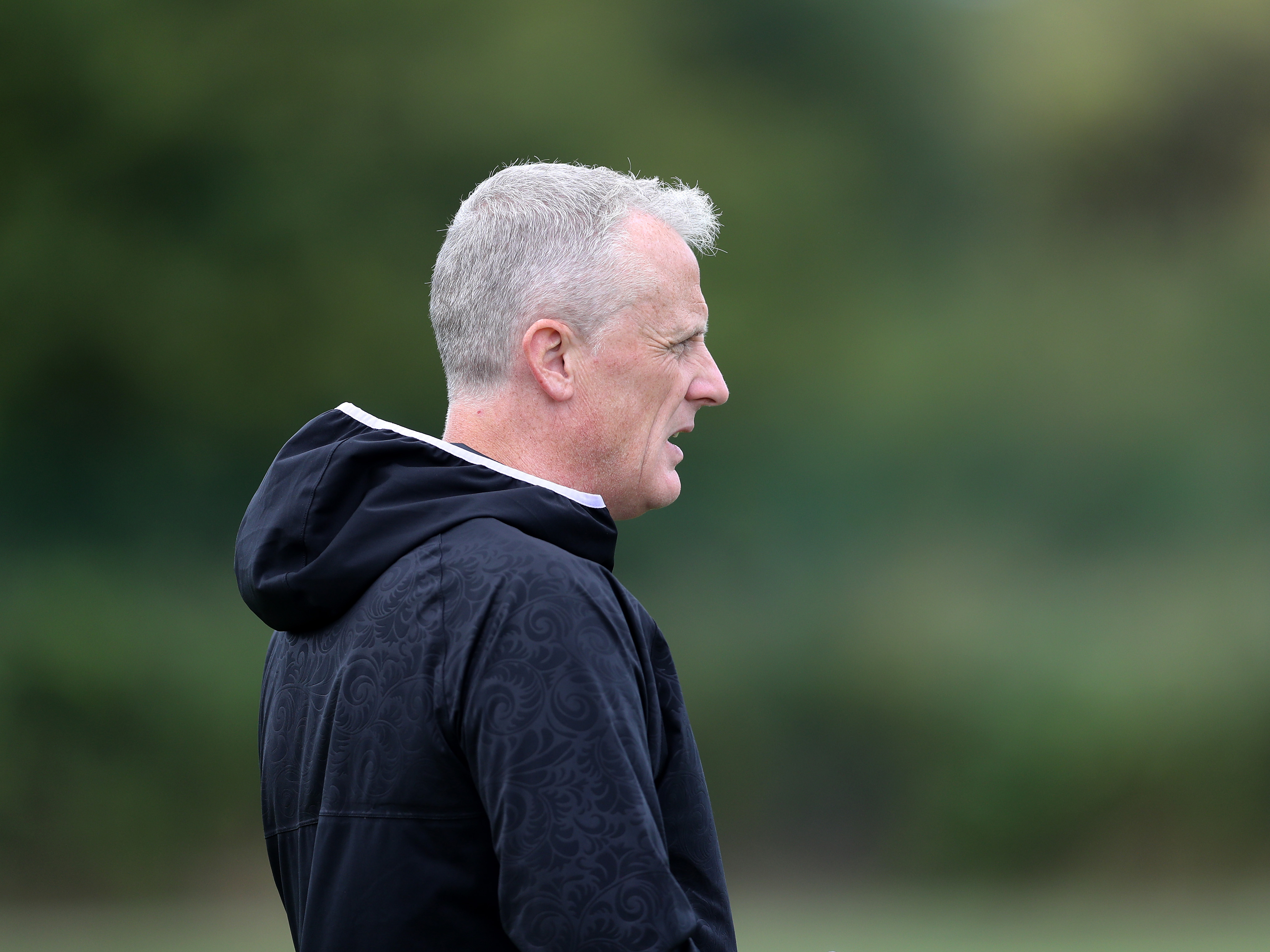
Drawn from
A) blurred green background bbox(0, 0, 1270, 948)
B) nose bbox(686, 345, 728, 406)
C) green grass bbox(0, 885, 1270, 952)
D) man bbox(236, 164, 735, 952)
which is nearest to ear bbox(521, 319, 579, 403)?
man bbox(236, 164, 735, 952)

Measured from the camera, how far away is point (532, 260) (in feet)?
3.29

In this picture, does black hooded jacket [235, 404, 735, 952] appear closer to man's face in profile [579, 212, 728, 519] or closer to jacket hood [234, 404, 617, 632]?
jacket hood [234, 404, 617, 632]

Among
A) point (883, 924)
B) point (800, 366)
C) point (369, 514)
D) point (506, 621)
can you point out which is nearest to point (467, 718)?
point (506, 621)

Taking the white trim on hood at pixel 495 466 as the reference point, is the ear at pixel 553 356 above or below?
above

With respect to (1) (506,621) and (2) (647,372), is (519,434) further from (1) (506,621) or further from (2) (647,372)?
(1) (506,621)

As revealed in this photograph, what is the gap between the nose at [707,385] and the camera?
3.60 ft

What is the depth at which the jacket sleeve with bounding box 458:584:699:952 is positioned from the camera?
78 cm

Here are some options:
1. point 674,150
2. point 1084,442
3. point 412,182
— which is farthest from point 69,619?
point 1084,442

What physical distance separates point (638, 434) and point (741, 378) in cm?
485

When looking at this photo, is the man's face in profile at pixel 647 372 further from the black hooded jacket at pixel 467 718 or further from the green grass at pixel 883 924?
the green grass at pixel 883 924

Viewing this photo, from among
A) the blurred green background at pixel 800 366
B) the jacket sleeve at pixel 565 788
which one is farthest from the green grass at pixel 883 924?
the jacket sleeve at pixel 565 788

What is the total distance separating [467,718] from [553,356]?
33cm

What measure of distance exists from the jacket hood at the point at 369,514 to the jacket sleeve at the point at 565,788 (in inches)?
4.1

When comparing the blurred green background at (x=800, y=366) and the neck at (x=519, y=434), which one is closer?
the neck at (x=519, y=434)
